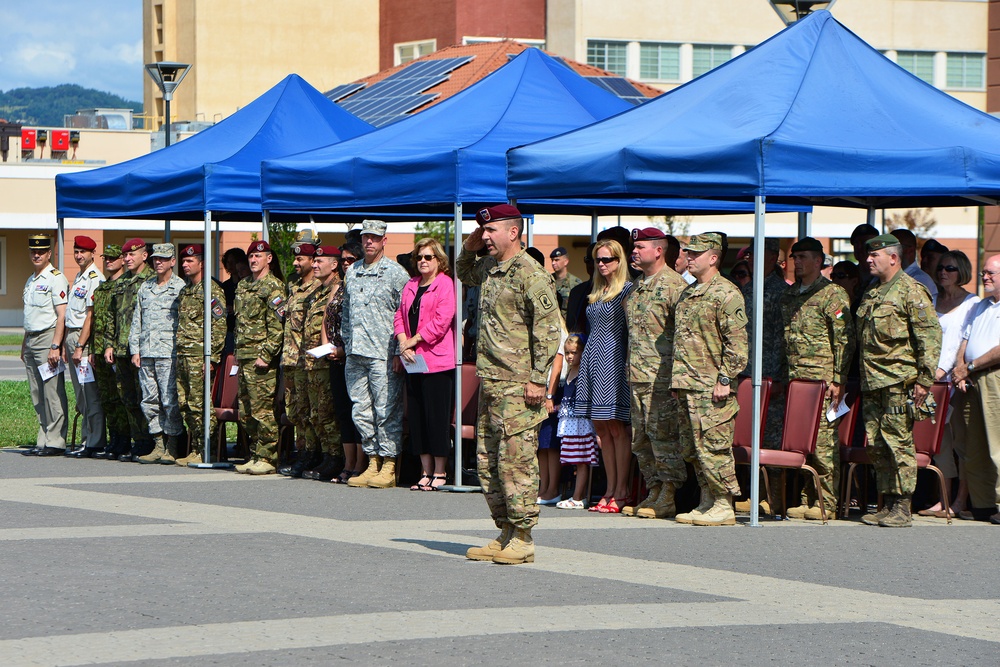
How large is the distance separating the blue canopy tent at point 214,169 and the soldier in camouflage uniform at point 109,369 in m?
0.59

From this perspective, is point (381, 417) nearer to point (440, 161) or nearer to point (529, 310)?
point (440, 161)

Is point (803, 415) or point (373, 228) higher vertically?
point (373, 228)

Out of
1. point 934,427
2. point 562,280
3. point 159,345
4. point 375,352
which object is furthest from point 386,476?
point 934,427

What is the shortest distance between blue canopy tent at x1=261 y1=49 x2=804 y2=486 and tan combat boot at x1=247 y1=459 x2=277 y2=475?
217 centimetres

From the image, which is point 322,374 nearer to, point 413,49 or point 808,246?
point 808,246

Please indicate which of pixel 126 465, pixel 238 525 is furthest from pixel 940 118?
pixel 126 465

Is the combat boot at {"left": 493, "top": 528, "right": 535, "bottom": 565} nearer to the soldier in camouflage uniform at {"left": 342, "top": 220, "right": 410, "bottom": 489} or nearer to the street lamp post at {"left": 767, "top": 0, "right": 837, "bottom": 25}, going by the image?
the soldier in camouflage uniform at {"left": 342, "top": 220, "right": 410, "bottom": 489}

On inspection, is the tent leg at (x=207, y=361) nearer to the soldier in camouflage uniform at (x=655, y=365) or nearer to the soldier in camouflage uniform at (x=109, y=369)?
the soldier in camouflage uniform at (x=109, y=369)

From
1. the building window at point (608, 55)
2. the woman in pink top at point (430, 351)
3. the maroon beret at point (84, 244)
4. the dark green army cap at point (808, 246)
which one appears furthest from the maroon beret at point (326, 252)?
the building window at point (608, 55)

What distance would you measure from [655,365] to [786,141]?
1.79m

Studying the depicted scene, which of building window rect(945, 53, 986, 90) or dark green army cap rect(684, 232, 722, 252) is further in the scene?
building window rect(945, 53, 986, 90)

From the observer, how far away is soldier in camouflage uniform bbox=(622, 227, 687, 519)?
10.9 meters

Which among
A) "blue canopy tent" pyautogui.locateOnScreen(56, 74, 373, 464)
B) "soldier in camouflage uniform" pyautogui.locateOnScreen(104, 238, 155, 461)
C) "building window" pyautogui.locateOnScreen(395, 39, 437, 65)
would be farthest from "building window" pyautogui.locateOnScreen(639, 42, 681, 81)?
"soldier in camouflage uniform" pyautogui.locateOnScreen(104, 238, 155, 461)

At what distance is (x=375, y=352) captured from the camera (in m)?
12.5
